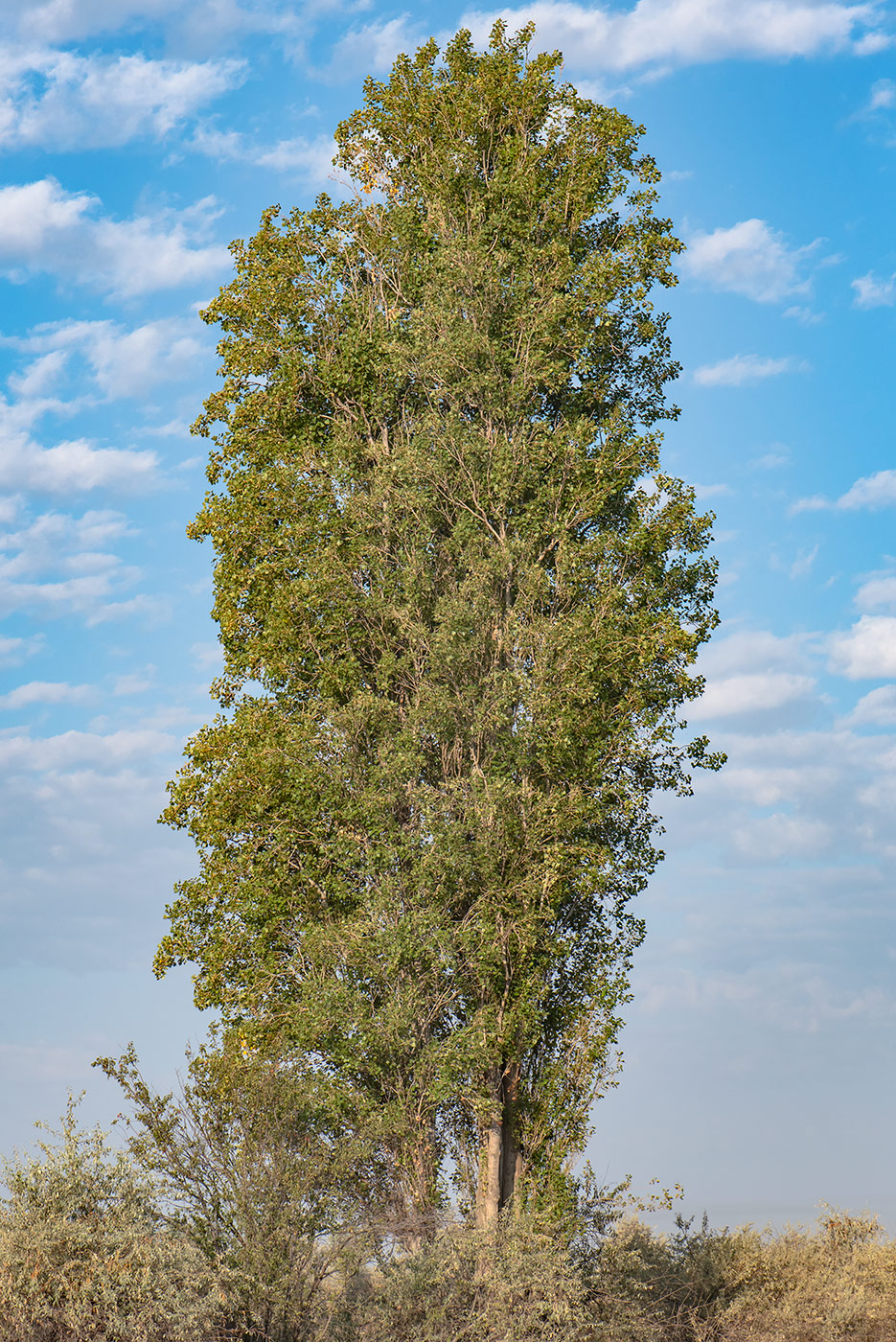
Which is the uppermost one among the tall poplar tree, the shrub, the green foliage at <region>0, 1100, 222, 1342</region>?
the tall poplar tree

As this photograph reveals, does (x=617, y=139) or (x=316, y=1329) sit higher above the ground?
(x=617, y=139)

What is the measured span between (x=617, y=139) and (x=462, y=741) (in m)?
9.74

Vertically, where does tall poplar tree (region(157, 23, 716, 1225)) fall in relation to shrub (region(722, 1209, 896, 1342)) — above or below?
above

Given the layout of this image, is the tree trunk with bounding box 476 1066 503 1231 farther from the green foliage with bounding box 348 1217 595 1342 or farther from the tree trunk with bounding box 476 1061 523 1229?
the green foliage with bounding box 348 1217 595 1342

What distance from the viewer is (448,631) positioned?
1731 centimetres

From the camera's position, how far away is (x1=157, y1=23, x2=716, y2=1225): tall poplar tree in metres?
16.6

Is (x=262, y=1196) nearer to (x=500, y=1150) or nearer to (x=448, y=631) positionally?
(x=500, y=1150)

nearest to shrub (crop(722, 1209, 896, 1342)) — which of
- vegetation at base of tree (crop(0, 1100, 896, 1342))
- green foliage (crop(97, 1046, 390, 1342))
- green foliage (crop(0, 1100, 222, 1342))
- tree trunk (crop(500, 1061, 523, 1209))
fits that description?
vegetation at base of tree (crop(0, 1100, 896, 1342))

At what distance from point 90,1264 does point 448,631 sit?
844 centimetres

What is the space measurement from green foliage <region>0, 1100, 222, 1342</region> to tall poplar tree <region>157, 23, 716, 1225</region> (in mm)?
3190

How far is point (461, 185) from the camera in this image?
2044 centimetres

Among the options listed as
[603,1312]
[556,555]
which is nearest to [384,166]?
[556,555]

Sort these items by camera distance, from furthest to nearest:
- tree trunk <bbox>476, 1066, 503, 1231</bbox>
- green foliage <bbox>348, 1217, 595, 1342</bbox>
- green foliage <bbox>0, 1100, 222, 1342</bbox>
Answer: tree trunk <bbox>476, 1066, 503, 1231</bbox>, green foliage <bbox>348, 1217, 595, 1342</bbox>, green foliage <bbox>0, 1100, 222, 1342</bbox>

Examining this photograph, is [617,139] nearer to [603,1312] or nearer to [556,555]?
[556,555]
